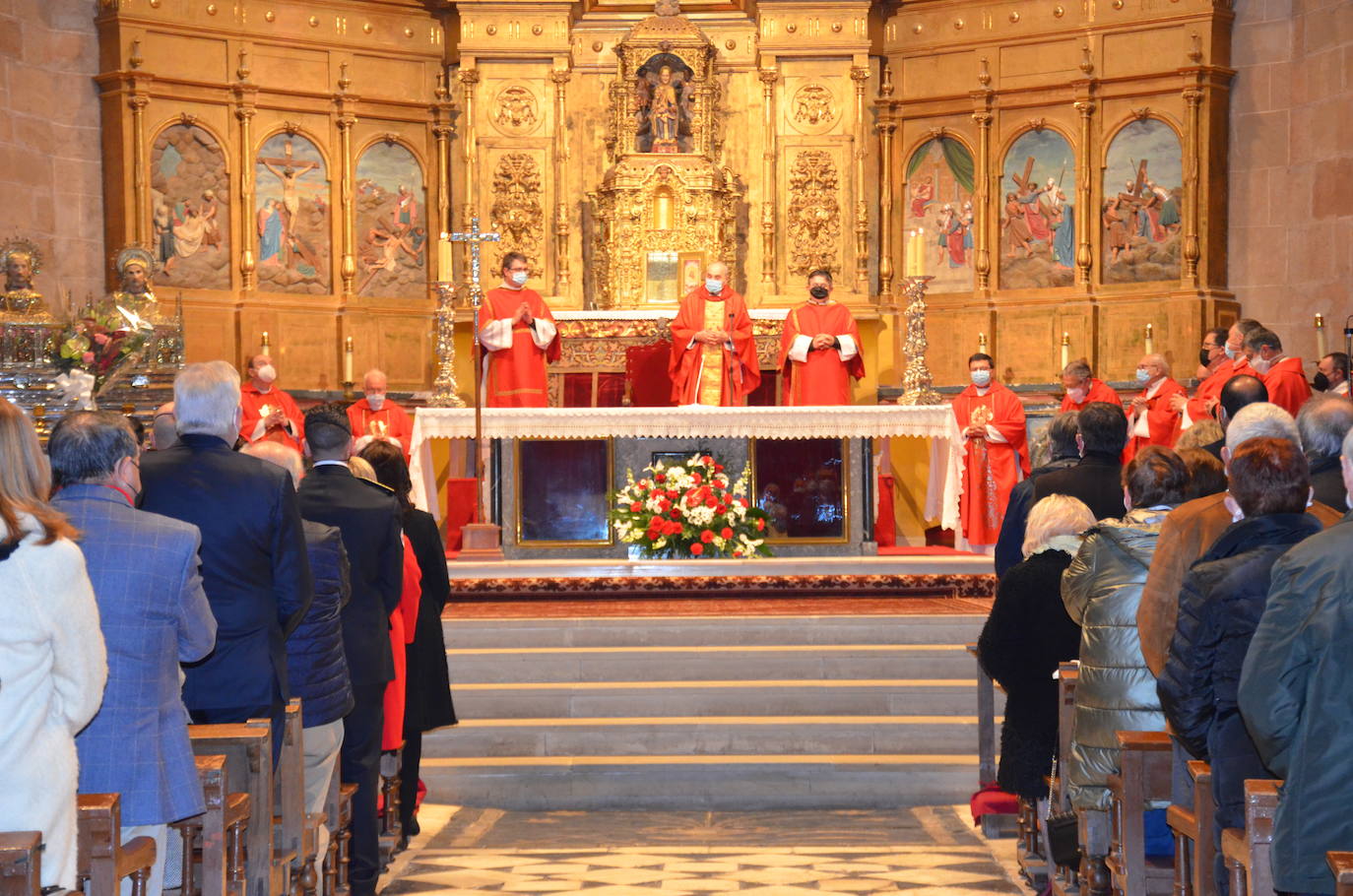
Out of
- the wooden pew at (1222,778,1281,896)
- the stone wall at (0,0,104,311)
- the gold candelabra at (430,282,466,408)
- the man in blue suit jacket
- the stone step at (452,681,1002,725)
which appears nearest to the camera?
the wooden pew at (1222,778,1281,896)

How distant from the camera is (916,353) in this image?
1320 cm

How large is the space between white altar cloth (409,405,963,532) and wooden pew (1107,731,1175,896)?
269 inches

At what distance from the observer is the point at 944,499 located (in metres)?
12.3

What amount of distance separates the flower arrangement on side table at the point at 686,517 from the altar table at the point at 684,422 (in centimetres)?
34

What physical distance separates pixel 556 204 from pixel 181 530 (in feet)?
37.9

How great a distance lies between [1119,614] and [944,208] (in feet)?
35.2

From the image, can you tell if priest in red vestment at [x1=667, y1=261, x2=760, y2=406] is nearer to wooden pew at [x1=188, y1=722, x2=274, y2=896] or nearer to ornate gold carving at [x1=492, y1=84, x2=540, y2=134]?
ornate gold carving at [x1=492, y1=84, x2=540, y2=134]

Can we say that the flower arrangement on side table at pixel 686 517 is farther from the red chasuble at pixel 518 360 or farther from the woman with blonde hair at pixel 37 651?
the woman with blonde hair at pixel 37 651

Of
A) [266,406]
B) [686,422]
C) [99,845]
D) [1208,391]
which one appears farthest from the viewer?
[266,406]

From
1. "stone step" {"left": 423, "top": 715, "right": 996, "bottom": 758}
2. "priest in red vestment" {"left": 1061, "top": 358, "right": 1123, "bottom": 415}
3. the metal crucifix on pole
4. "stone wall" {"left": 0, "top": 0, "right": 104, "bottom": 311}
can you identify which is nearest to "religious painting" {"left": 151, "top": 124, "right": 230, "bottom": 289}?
"stone wall" {"left": 0, "top": 0, "right": 104, "bottom": 311}

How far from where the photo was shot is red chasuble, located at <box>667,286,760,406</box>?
43.2ft

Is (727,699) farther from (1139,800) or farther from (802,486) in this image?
(1139,800)

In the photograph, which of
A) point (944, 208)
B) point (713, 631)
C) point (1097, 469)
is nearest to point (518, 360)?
point (713, 631)

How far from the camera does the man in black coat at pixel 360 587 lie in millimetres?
5988
